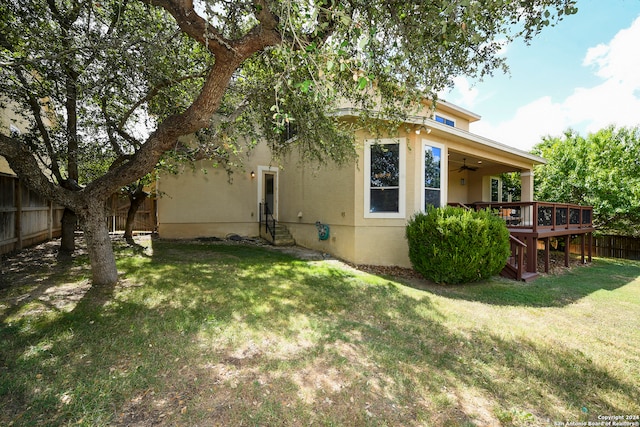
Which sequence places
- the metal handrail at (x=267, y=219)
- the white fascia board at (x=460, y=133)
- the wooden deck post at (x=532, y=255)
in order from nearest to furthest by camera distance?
the white fascia board at (x=460, y=133)
the wooden deck post at (x=532, y=255)
the metal handrail at (x=267, y=219)

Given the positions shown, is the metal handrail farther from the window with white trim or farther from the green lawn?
the window with white trim

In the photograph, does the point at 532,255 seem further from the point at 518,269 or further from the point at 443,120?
the point at 443,120

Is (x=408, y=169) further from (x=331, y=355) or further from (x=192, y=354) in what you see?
(x=192, y=354)

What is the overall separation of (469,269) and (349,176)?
392 centimetres

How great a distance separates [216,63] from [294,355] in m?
3.78

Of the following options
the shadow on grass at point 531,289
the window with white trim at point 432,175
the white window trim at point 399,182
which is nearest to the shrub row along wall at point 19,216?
the white window trim at point 399,182

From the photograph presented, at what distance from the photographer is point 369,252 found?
8156mm

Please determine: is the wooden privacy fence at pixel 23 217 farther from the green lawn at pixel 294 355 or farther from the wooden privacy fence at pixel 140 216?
the wooden privacy fence at pixel 140 216

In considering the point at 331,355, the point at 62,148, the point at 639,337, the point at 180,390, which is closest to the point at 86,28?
the point at 62,148

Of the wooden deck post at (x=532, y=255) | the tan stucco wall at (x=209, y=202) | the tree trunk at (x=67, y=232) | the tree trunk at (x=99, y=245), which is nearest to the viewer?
the tree trunk at (x=99, y=245)

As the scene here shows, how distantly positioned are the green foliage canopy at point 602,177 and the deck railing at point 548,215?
8.32 ft

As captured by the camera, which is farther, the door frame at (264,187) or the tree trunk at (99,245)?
the door frame at (264,187)

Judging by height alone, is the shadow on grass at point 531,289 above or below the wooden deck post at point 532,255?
below

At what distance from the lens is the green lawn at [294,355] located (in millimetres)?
2340
